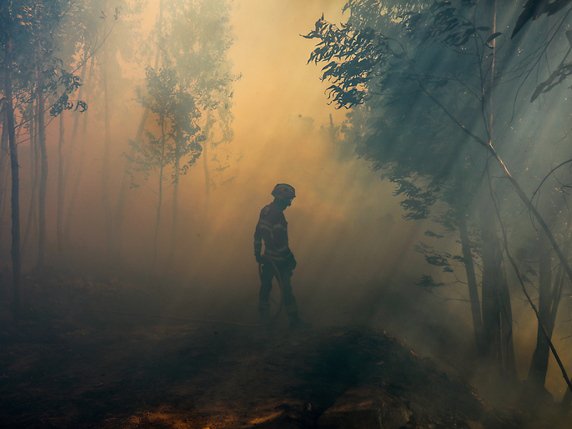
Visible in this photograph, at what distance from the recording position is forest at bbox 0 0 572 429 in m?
5.46

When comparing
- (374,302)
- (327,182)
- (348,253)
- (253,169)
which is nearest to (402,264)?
(348,253)

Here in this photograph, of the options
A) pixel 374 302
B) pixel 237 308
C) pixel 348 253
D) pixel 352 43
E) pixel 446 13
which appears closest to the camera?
pixel 446 13

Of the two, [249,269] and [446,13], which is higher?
[446,13]

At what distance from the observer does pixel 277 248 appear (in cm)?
999

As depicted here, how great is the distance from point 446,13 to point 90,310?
12505 millimetres

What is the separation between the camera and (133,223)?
25891 millimetres

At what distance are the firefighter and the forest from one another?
9 centimetres

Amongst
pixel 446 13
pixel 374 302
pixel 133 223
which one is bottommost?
pixel 374 302

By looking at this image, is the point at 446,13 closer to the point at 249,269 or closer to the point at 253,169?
the point at 249,269

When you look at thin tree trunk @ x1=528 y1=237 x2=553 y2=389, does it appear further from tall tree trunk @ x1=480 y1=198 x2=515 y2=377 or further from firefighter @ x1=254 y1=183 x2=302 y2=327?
firefighter @ x1=254 y1=183 x2=302 y2=327

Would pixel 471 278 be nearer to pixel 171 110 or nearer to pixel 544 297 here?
pixel 544 297

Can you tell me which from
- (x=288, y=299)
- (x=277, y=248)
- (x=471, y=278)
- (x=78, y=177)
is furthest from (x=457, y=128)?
(x=78, y=177)

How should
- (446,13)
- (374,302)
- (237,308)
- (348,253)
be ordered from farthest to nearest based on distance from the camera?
1. (348,253)
2. (374,302)
3. (237,308)
4. (446,13)

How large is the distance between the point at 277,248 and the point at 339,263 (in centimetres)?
1412
